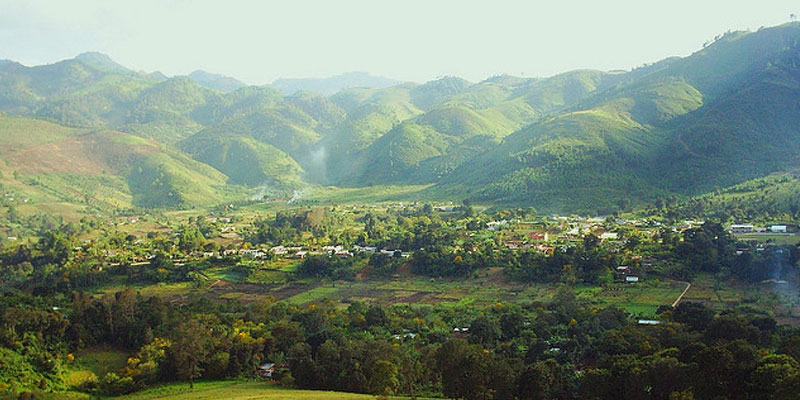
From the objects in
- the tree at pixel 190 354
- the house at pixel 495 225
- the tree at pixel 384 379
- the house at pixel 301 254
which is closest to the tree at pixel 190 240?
the house at pixel 301 254

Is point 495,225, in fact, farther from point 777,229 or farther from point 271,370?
point 271,370

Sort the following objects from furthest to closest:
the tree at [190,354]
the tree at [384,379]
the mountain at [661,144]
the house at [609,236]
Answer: the mountain at [661,144] < the house at [609,236] < the tree at [190,354] < the tree at [384,379]

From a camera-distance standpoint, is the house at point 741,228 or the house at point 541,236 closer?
the house at point 741,228

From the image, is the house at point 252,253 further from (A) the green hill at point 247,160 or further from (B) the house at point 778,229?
(A) the green hill at point 247,160

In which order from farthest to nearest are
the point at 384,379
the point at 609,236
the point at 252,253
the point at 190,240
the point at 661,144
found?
1. the point at 661,144
2. the point at 190,240
3. the point at 252,253
4. the point at 609,236
5. the point at 384,379

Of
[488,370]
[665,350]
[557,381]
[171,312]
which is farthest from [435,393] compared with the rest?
[171,312]

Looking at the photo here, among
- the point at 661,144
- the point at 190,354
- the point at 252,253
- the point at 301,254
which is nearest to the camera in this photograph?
the point at 190,354

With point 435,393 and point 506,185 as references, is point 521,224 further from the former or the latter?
point 435,393

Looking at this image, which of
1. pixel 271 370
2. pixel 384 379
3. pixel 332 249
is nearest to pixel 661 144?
pixel 332 249
